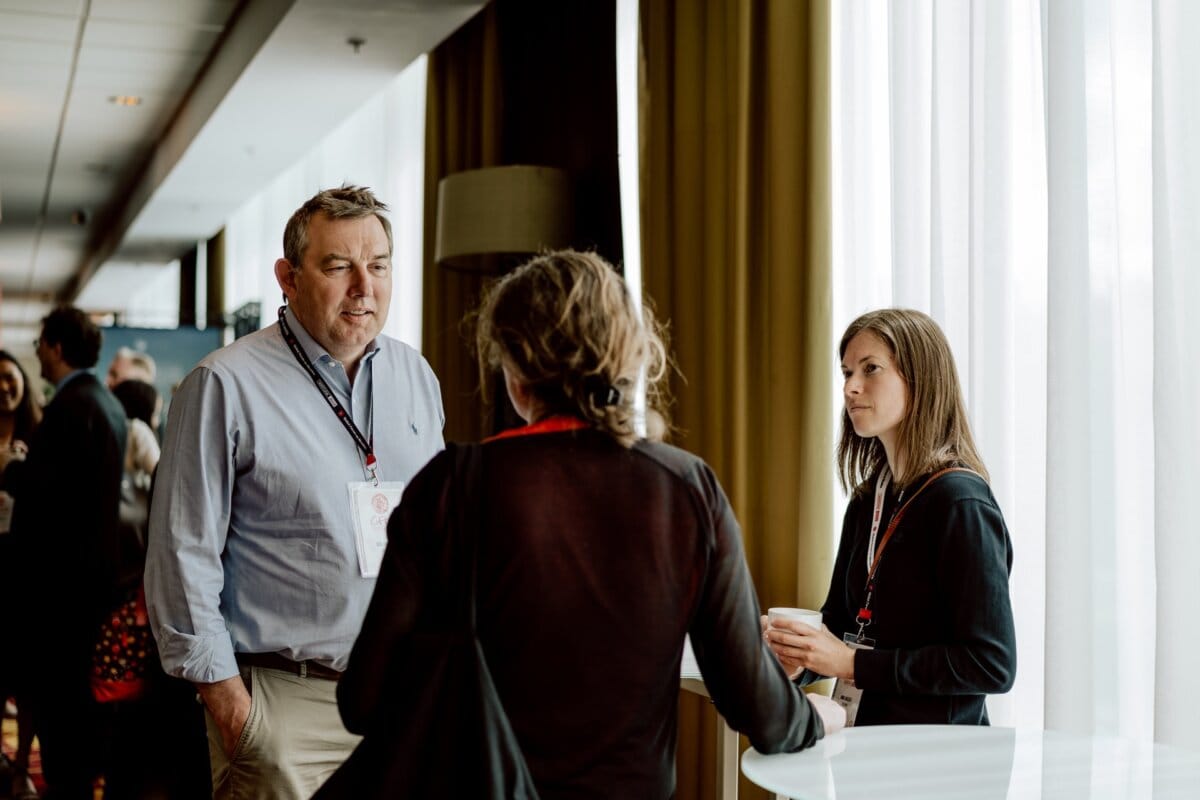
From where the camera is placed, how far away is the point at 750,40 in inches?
127

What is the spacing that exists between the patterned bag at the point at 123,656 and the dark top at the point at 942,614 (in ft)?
5.74

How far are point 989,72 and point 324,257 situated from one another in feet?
4.65

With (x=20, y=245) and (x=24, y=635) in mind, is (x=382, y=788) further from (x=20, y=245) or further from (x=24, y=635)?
(x=20, y=245)

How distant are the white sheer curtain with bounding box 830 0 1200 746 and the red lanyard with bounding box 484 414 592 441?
4.00 ft

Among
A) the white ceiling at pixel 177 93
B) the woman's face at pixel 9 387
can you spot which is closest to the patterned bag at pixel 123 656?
the woman's face at pixel 9 387

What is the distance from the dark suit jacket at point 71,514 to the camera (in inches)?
155

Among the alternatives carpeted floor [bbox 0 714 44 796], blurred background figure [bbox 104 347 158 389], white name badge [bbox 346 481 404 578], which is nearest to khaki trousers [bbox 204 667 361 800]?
white name badge [bbox 346 481 404 578]

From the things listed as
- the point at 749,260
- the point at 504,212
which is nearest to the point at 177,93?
the point at 504,212

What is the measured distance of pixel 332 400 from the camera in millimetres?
2107

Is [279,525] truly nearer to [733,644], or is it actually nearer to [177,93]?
[733,644]

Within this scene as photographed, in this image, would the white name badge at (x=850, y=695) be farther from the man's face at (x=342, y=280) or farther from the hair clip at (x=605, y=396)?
the man's face at (x=342, y=280)

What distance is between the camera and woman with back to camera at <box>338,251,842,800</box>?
1264 mm

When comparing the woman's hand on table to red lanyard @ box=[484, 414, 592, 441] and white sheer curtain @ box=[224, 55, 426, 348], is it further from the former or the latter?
white sheer curtain @ box=[224, 55, 426, 348]

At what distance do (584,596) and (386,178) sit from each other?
5375 mm
